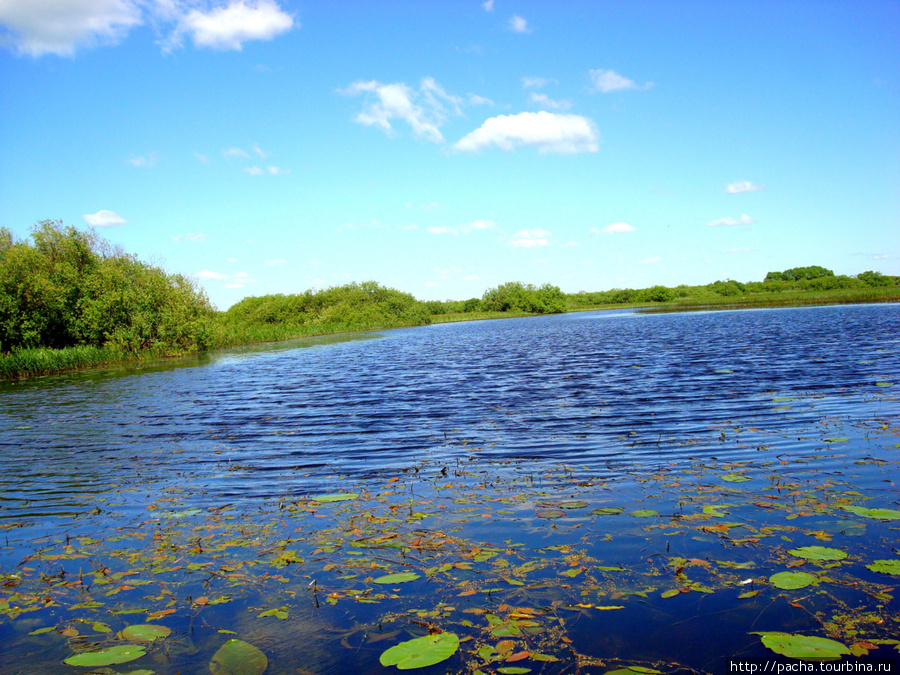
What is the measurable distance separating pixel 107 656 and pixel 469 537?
4.01 meters

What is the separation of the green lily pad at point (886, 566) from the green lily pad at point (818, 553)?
0.29 meters

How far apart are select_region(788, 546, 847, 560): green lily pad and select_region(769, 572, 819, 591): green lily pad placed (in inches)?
18.2

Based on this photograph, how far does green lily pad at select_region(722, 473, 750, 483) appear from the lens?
8.92 metres

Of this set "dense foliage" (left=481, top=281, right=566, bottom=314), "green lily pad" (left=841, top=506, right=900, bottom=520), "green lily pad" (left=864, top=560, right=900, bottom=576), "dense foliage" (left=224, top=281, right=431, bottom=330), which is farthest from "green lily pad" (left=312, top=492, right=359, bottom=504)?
"dense foliage" (left=481, top=281, right=566, bottom=314)

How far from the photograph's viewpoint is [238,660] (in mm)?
4824

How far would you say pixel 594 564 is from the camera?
624 centimetres

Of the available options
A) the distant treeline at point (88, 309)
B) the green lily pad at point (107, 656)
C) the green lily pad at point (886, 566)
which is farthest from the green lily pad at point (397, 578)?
the distant treeline at point (88, 309)

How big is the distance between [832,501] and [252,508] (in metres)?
8.55

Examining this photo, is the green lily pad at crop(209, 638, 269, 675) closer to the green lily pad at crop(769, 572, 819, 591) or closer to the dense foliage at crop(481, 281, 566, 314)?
the green lily pad at crop(769, 572, 819, 591)

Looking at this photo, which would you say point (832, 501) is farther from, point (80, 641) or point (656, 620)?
point (80, 641)

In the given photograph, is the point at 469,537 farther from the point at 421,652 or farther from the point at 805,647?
the point at 805,647

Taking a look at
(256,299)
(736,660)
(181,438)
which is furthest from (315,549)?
(256,299)

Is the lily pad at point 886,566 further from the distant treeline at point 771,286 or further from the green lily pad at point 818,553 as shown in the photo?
the distant treeline at point 771,286

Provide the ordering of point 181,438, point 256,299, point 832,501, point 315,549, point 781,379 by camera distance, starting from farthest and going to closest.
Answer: point 256,299 → point 781,379 → point 181,438 → point 832,501 → point 315,549
